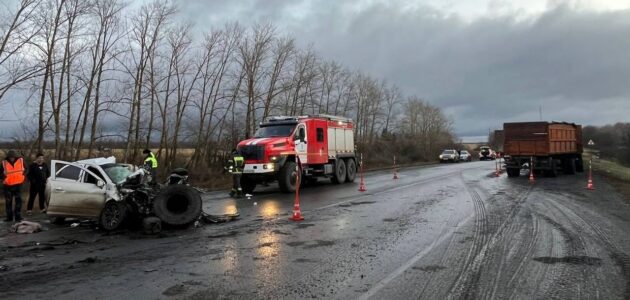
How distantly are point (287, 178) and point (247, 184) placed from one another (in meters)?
1.77

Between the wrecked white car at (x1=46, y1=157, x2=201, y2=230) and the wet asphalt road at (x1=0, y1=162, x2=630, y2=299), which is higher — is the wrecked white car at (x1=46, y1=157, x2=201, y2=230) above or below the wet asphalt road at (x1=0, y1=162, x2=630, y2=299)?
above

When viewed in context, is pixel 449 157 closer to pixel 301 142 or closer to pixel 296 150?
pixel 301 142

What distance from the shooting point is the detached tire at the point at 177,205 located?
1043 centimetres

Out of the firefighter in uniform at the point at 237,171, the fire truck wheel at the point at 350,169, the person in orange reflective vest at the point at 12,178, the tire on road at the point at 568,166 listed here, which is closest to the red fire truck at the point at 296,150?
the fire truck wheel at the point at 350,169

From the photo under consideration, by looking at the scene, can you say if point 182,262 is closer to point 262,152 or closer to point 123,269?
point 123,269

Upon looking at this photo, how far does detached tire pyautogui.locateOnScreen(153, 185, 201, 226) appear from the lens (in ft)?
34.2

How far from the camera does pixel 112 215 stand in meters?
10.6

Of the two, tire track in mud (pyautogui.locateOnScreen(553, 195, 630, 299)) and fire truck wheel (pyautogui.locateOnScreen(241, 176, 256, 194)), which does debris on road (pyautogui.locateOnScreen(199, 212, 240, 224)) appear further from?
tire track in mud (pyautogui.locateOnScreen(553, 195, 630, 299))

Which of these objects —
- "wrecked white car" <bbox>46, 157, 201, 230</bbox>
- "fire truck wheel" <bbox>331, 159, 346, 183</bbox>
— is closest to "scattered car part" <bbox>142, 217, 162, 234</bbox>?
"wrecked white car" <bbox>46, 157, 201, 230</bbox>

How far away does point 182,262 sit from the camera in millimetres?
7301

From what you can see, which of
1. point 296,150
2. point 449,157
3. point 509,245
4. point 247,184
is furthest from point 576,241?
point 449,157

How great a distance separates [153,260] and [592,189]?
17422 millimetres

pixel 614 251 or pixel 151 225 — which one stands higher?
pixel 151 225

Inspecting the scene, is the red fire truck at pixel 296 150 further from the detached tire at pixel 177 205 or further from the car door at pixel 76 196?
the car door at pixel 76 196
